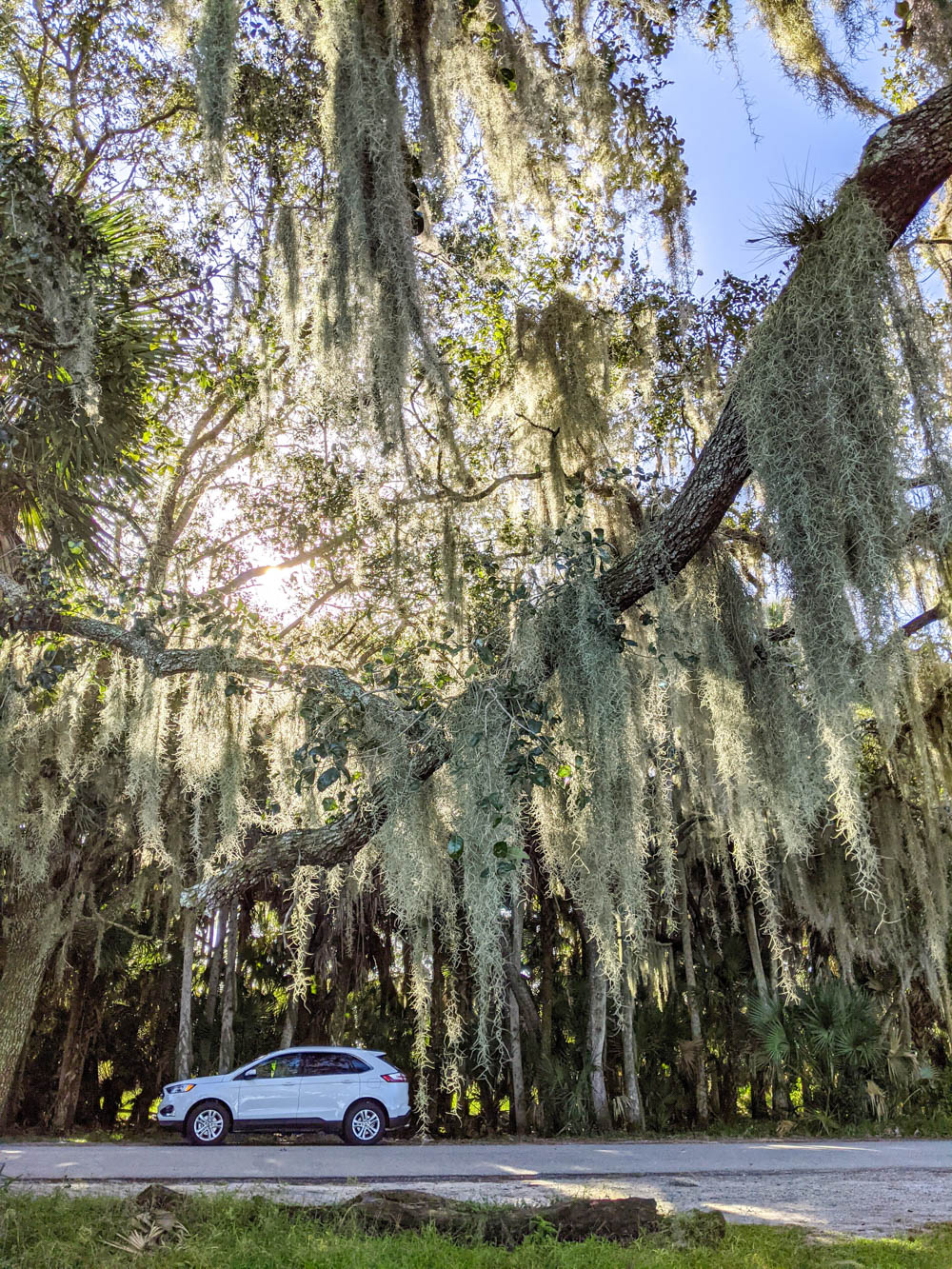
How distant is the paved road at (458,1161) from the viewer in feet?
18.7

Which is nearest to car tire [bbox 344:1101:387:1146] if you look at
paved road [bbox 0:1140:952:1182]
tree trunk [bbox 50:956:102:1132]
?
paved road [bbox 0:1140:952:1182]

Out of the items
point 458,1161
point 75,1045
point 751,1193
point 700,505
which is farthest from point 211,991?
point 700,505

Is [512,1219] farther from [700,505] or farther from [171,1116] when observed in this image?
[171,1116]

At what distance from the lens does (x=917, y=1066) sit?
10484mm

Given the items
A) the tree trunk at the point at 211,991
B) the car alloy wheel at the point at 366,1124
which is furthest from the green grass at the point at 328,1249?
the tree trunk at the point at 211,991

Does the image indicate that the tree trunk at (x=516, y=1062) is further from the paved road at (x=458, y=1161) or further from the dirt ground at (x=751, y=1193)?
the dirt ground at (x=751, y=1193)

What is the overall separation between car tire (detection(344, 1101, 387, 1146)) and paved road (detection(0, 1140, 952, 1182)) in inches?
9.2

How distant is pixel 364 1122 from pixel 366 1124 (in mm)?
25

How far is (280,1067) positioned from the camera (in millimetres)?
8484

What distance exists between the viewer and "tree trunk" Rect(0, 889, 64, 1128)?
8055 millimetres

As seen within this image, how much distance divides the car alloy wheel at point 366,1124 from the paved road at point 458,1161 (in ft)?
0.89

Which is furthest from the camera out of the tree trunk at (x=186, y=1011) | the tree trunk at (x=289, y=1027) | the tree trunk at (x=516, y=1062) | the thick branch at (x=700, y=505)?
the tree trunk at (x=289, y=1027)

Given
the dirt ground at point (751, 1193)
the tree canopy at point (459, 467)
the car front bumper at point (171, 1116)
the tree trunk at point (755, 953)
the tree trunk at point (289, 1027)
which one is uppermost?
the tree canopy at point (459, 467)

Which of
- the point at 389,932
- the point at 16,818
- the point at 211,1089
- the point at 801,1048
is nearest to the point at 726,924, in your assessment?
the point at 801,1048
